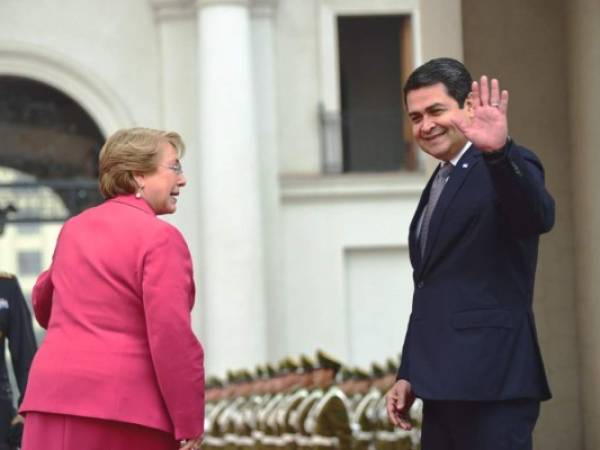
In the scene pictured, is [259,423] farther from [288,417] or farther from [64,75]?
[64,75]

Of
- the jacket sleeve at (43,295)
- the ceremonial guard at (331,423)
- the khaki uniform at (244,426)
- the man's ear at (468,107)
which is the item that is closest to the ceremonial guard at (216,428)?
the khaki uniform at (244,426)

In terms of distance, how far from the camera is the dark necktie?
5.72 metres

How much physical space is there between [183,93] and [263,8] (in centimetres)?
163

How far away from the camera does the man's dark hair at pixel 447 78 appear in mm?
5578

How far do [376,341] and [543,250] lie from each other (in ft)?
59.4

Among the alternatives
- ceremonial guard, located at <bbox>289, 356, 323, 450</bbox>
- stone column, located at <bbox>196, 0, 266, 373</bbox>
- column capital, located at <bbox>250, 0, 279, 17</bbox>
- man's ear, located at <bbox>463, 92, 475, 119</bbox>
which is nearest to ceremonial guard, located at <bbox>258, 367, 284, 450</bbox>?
ceremonial guard, located at <bbox>289, 356, 323, 450</bbox>

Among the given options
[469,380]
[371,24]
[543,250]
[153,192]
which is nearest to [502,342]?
[469,380]

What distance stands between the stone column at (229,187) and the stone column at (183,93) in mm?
657

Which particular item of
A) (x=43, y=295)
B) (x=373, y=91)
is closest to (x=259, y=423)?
(x=43, y=295)

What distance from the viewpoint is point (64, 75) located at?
2583cm

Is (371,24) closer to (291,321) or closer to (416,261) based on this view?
(291,321)

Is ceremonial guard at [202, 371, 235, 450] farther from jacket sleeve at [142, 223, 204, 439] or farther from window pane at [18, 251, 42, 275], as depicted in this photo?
jacket sleeve at [142, 223, 204, 439]

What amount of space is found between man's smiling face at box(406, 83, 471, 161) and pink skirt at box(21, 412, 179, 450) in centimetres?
122

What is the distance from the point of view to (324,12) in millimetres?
25578
